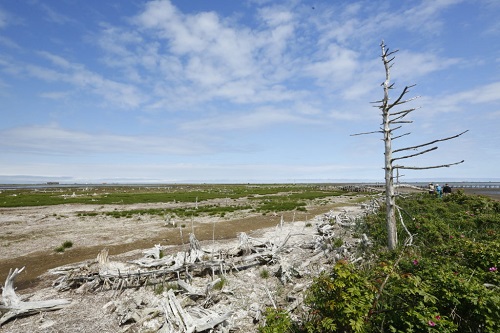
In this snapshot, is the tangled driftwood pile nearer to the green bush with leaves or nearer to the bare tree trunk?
the bare tree trunk

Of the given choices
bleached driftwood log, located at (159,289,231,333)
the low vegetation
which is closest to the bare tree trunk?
the low vegetation

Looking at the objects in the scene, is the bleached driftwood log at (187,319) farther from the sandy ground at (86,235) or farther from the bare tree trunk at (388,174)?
the bare tree trunk at (388,174)

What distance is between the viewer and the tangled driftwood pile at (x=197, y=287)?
8.18 m

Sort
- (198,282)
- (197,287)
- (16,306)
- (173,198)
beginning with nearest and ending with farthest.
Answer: (16,306)
(197,287)
(198,282)
(173,198)

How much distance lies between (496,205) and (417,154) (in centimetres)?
1705

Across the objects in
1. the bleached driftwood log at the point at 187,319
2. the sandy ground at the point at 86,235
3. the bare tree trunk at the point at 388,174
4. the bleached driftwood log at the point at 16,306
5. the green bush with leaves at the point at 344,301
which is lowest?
the sandy ground at the point at 86,235

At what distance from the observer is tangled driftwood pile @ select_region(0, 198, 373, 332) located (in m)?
8.18

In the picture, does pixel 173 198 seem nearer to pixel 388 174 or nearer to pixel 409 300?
pixel 388 174

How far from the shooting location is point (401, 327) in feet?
16.3

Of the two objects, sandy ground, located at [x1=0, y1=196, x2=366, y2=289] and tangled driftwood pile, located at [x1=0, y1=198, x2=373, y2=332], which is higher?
tangled driftwood pile, located at [x1=0, y1=198, x2=373, y2=332]

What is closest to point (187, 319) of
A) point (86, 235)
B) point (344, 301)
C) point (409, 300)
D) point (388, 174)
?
point (344, 301)

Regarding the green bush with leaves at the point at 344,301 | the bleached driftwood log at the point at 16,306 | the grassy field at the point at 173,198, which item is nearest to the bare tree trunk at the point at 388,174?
the green bush with leaves at the point at 344,301

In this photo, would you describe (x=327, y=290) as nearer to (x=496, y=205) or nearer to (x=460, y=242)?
(x=460, y=242)

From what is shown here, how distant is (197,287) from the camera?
1060cm
